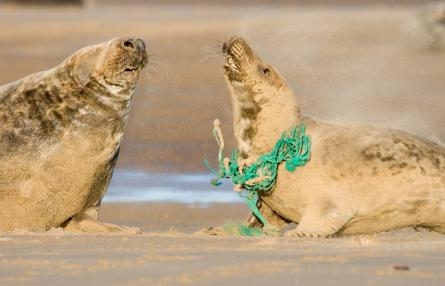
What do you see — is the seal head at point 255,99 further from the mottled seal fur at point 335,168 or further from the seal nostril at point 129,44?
the seal nostril at point 129,44

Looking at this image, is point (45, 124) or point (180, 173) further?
point (180, 173)

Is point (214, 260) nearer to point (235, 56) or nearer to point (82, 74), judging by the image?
point (235, 56)

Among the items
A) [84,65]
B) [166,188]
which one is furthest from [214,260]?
[166,188]

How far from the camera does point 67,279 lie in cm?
652

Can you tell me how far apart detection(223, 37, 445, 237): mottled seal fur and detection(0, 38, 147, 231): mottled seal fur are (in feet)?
2.43

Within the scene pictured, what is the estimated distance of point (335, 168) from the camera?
8367 millimetres

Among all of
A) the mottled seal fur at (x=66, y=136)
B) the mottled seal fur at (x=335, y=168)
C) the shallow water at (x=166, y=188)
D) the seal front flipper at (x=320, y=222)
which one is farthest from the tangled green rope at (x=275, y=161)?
the shallow water at (x=166, y=188)

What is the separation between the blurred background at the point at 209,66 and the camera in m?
10.1

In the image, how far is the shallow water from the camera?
11.5 metres

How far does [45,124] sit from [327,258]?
240 centimetres

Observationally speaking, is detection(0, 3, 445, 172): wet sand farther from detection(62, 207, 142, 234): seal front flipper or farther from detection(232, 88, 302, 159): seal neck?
detection(62, 207, 142, 234): seal front flipper

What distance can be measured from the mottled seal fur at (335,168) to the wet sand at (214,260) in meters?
0.15

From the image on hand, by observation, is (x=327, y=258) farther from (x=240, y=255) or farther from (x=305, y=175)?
(x=305, y=175)

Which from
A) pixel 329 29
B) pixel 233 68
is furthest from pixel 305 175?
pixel 329 29
